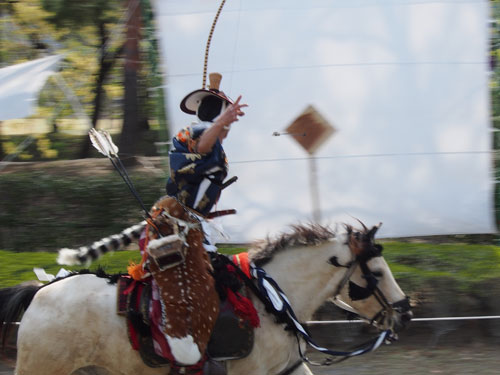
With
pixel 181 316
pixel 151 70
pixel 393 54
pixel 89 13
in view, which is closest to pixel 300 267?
pixel 181 316

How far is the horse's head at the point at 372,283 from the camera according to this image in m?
4.12

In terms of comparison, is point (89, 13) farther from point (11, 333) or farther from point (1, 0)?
point (11, 333)

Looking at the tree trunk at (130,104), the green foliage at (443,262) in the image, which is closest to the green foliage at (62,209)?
the tree trunk at (130,104)

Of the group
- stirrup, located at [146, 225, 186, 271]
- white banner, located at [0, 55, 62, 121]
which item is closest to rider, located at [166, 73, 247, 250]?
stirrup, located at [146, 225, 186, 271]

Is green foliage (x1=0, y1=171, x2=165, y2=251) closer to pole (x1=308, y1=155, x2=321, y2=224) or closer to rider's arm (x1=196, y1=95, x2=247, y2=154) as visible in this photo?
pole (x1=308, y1=155, x2=321, y2=224)

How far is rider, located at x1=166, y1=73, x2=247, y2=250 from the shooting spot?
3.78 metres

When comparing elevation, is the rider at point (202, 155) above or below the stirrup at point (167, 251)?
above

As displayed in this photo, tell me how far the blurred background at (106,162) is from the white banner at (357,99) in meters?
0.18

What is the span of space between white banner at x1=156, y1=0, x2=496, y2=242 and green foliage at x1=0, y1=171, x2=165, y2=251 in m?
1.89

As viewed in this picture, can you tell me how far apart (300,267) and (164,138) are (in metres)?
3.57

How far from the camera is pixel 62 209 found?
855cm

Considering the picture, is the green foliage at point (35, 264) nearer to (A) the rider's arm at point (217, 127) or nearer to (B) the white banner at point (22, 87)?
(B) the white banner at point (22, 87)

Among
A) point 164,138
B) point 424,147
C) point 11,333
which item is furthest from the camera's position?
point 164,138

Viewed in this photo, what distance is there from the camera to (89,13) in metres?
9.73
